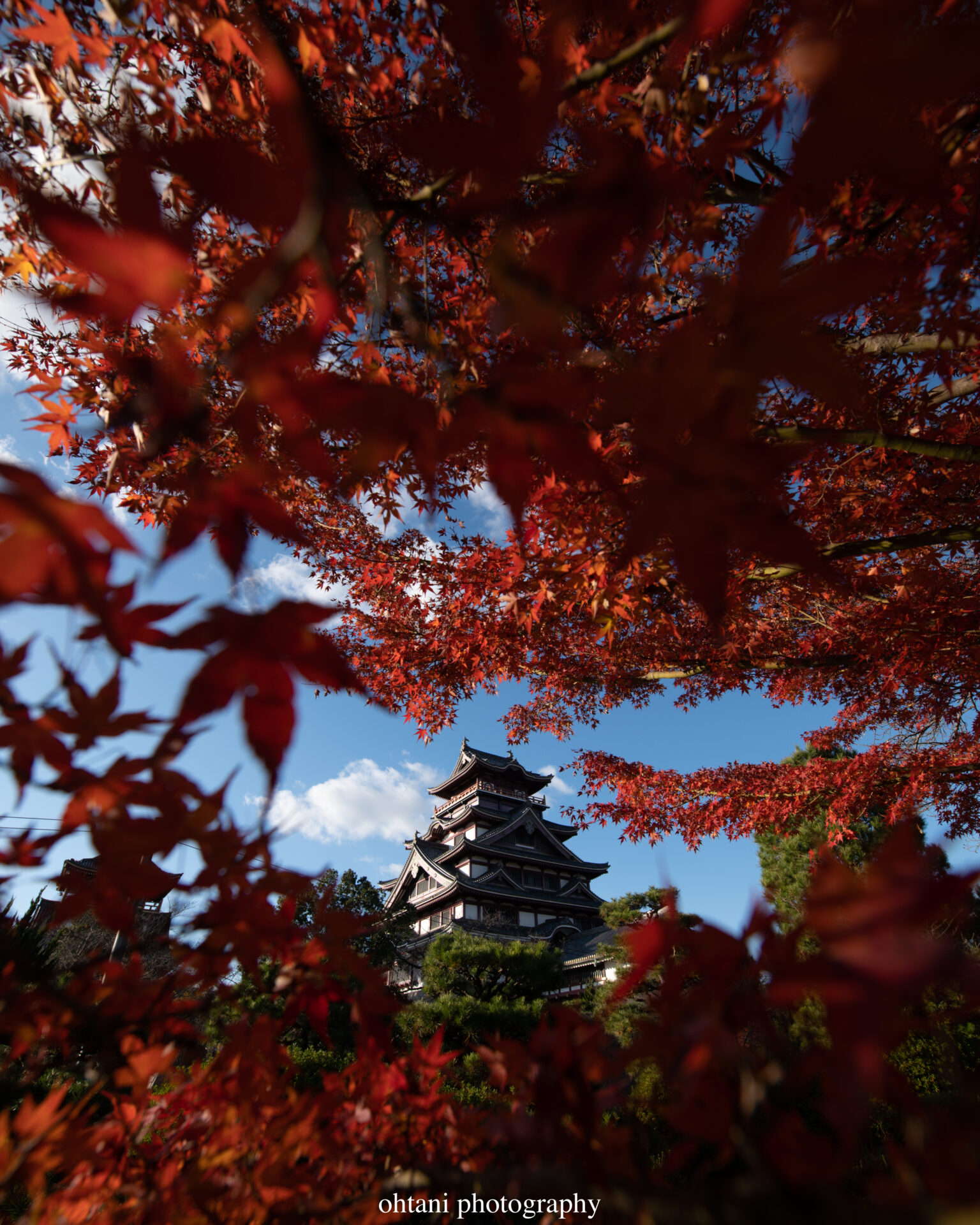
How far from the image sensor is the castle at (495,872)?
63.8 ft

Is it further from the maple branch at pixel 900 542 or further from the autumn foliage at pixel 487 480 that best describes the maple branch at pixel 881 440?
the maple branch at pixel 900 542

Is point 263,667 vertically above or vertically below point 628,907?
below

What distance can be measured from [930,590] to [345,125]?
447 cm

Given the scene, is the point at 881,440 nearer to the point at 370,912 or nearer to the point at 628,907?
the point at 370,912

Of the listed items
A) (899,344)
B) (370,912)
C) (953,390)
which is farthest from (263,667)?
(370,912)

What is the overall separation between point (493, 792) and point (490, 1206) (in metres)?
23.6

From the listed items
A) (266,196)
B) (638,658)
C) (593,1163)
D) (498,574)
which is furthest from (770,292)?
(638,658)

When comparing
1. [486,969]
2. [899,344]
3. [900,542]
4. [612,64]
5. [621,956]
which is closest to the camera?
[612,64]

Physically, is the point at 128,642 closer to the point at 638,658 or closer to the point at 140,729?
the point at 140,729

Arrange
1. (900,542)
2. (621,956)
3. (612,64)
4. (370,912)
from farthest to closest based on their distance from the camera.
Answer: (621,956)
(370,912)
(900,542)
(612,64)

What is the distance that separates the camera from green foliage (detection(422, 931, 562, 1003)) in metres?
11.1

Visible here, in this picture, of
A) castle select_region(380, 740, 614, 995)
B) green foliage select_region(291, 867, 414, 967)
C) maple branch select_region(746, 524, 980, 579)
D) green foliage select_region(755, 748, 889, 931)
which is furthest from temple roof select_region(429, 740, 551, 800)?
maple branch select_region(746, 524, 980, 579)

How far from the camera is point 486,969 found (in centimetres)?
1153

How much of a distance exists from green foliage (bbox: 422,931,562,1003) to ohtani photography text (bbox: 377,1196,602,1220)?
11.9m
